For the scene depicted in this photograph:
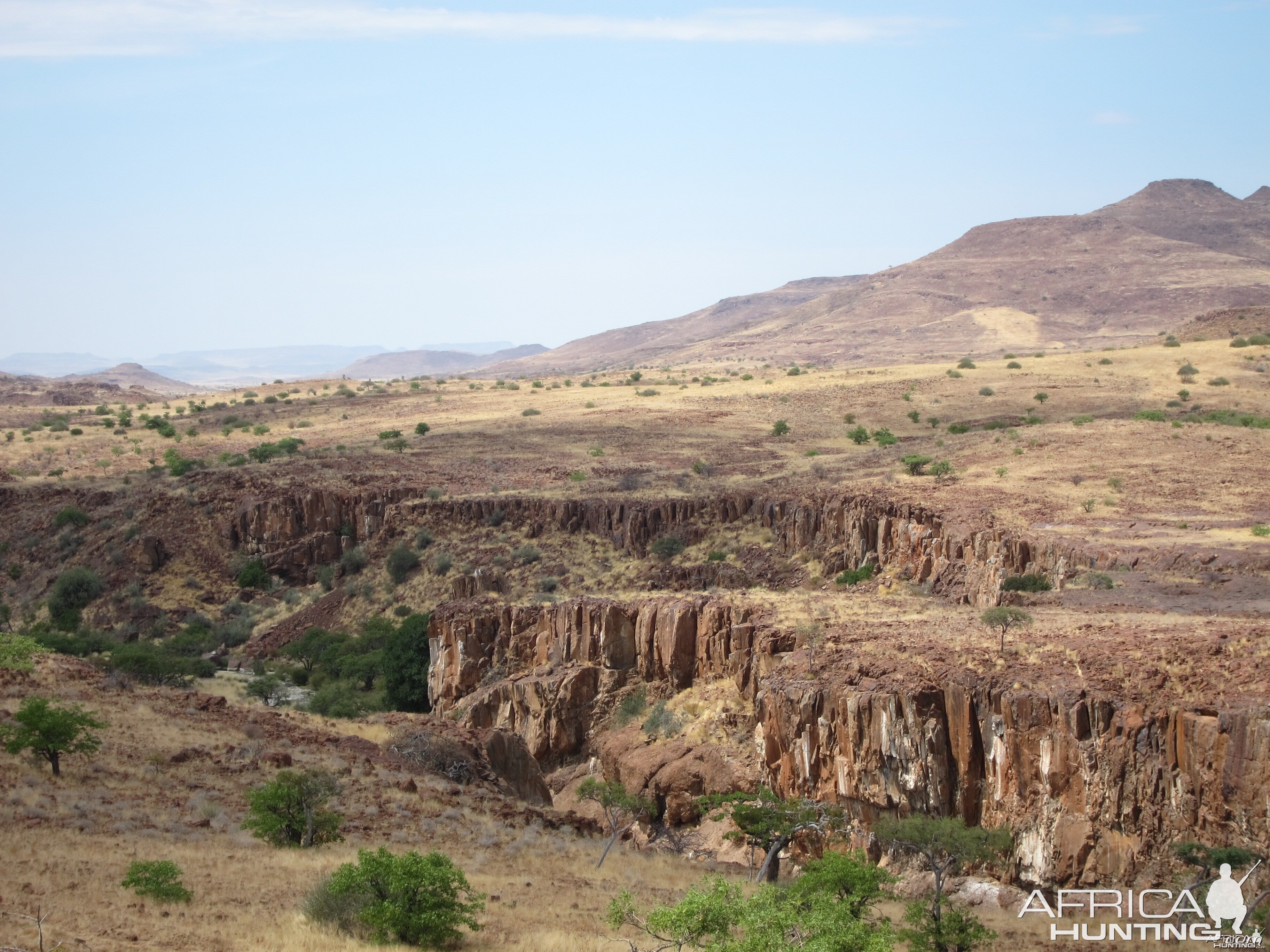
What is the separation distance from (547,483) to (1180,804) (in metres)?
37.8

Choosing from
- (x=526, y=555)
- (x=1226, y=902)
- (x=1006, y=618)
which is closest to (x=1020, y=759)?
(x=1006, y=618)

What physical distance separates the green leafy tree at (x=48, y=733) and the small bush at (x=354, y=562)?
1079 inches

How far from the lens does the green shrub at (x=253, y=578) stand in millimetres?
51656

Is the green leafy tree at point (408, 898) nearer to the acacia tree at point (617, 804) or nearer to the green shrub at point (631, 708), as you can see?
the acacia tree at point (617, 804)

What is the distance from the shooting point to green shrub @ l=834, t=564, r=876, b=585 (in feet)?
118

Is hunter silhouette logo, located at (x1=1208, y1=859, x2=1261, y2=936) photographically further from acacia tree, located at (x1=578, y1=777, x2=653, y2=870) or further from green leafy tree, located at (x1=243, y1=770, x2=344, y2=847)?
green leafy tree, located at (x1=243, y1=770, x2=344, y2=847)

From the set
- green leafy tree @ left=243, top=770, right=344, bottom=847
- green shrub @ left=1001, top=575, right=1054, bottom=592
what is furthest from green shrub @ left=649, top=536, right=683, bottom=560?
green leafy tree @ left=243, top=770, right=344, bottom=847

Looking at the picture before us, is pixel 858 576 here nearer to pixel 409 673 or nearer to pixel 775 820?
pixel 409 673

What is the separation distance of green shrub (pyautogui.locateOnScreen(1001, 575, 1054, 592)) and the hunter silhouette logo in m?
13.1

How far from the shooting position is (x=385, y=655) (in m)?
38.0

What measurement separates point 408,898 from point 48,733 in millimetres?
9940

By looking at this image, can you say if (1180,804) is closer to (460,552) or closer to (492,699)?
(492,699)

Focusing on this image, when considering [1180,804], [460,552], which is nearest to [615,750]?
[1180,804]

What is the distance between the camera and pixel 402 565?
47.8m
